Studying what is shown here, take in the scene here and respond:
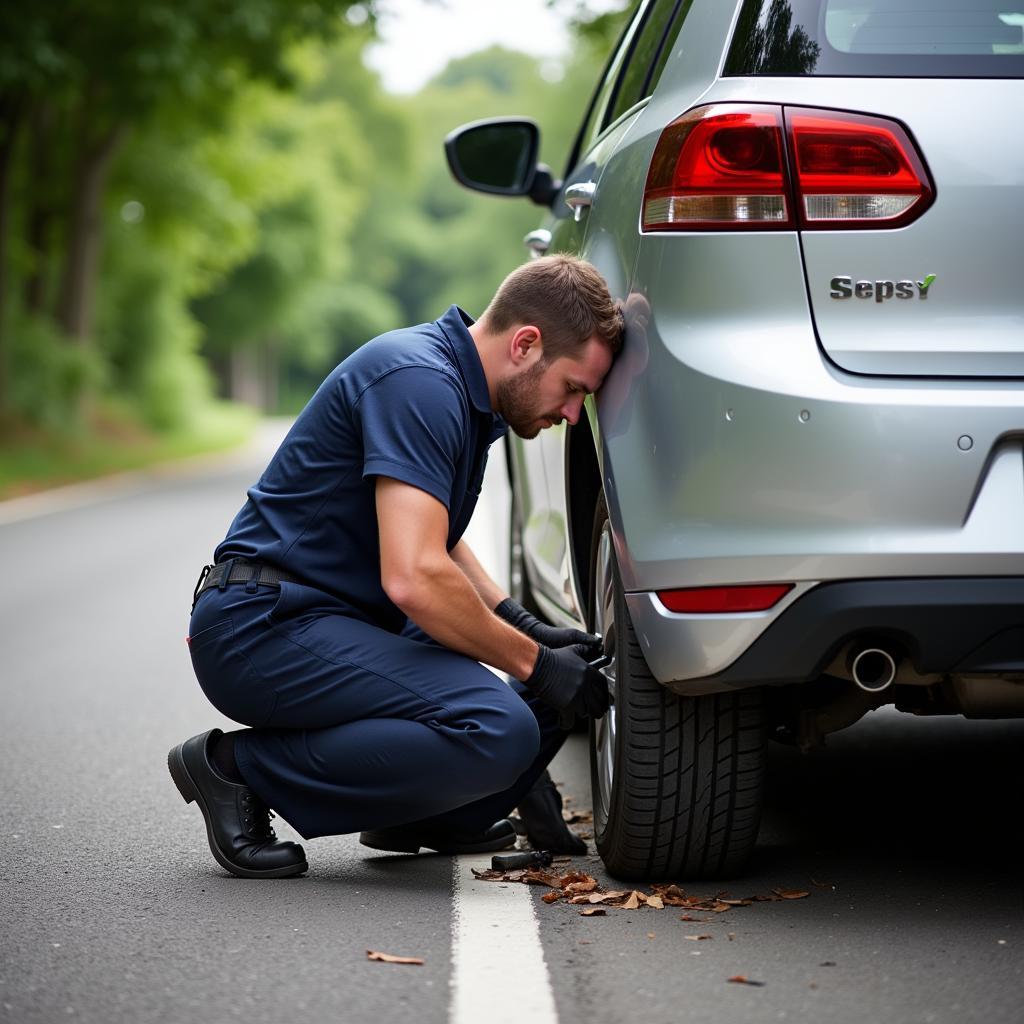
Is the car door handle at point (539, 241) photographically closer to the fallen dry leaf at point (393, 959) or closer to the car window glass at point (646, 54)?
the car window glass at point (646, 54)

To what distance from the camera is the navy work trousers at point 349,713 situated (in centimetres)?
364

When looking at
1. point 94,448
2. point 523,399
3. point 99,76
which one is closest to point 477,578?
point 523,399

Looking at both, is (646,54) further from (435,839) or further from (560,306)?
(435,839)

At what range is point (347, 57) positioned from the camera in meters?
48.8

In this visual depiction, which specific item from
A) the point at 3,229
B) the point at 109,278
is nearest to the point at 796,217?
the point at 3,229

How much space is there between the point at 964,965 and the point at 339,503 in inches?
62.4

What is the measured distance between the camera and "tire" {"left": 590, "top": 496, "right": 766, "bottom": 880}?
3.39 metres

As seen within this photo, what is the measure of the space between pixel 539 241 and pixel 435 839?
171 centimetres

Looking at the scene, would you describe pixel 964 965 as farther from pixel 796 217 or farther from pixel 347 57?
pixel 347 57

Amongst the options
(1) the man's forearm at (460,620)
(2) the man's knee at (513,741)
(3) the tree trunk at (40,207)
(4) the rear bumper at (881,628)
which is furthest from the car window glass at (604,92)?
(3) the tree trunk at (40,207)

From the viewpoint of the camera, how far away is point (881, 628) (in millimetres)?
3000

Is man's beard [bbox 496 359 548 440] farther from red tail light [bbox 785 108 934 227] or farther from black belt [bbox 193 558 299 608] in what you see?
red tail light [bbox 785 108 934 227]

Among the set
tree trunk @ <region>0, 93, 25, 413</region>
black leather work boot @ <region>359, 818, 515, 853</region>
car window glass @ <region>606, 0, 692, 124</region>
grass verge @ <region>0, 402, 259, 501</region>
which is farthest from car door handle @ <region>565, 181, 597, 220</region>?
tree trunk @ <region>0, 93, 25, 413</region>

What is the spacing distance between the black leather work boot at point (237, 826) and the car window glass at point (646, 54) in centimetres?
173
